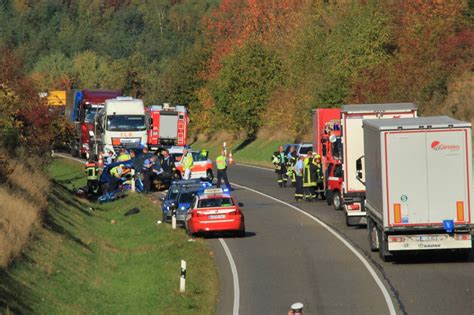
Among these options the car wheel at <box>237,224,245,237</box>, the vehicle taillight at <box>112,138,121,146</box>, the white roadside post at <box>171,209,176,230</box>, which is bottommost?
the car wheel at <box>237,224,245,237</box>

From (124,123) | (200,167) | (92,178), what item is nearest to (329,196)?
(200,167)

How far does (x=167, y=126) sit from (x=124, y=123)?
592 centimetres

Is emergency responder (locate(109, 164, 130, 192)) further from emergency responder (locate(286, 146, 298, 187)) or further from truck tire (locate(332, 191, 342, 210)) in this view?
truck tire (locate(332, 191, 342, 210))

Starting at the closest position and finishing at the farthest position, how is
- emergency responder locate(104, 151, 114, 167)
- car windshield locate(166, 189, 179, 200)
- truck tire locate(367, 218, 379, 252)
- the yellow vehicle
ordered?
1. truck tire locate(367, 218, 379, 252)
2. car windshield locate(166, 189, 179, 200)
3. emergency responder locate(104, 151, 114, 167)
4. the yellow vehicle

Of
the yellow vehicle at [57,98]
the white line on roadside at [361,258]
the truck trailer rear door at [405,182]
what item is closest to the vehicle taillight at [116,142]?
the white line on roadside at [361,258]

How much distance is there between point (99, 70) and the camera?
145625 millimetres

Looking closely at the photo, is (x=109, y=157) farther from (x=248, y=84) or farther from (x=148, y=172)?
(x=248, y=84)

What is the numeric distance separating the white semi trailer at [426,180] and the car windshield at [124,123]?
3314cm

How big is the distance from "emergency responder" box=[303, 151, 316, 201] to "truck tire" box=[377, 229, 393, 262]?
13305mm

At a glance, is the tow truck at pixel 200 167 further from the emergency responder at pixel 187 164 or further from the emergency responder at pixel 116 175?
the emergency responder at pixel 116 175

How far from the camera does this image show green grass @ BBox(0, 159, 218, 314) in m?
21.0

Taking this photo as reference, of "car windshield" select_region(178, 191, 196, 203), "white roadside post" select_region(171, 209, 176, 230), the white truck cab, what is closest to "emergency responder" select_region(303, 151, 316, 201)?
"car windshield" select_region(178, 191, 196, 203)

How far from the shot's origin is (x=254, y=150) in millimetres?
79062

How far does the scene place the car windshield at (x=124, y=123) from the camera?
188ft
